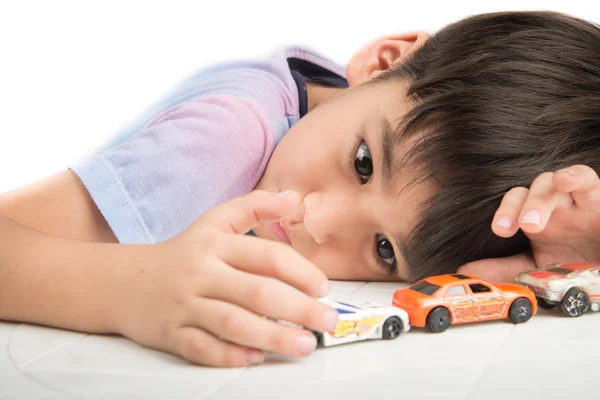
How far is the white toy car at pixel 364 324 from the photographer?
830 mm

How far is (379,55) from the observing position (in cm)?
158

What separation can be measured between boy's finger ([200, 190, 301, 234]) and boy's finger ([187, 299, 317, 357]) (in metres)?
0.11

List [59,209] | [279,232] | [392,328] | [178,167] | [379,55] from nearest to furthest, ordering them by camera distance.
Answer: [392,328] → [59,209] → [178,167] → [279,232] → [379,55]

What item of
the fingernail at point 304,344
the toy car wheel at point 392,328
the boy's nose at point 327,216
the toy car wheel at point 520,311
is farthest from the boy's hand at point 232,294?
the boy's nose at point 327,216

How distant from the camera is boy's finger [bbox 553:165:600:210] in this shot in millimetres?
933

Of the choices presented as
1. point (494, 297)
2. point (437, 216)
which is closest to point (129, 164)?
point (437, 216)

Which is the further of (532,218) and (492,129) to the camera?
Answer: (492,129)

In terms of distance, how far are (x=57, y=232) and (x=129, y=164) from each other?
175 millimetres

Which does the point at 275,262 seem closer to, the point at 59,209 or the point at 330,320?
the point at 330,320

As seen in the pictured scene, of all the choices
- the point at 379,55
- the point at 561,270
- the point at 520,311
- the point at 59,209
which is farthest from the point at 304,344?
the point at 379,55

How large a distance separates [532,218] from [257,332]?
42 cm

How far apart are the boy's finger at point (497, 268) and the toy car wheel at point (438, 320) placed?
273 mm

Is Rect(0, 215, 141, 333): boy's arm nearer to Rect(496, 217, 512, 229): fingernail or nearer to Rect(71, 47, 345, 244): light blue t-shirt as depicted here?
Rect(71, 47, 345, 244): light blue t-shirt

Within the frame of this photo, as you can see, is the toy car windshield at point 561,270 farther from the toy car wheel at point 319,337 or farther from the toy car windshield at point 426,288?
the toy car wheel at point 319,337
